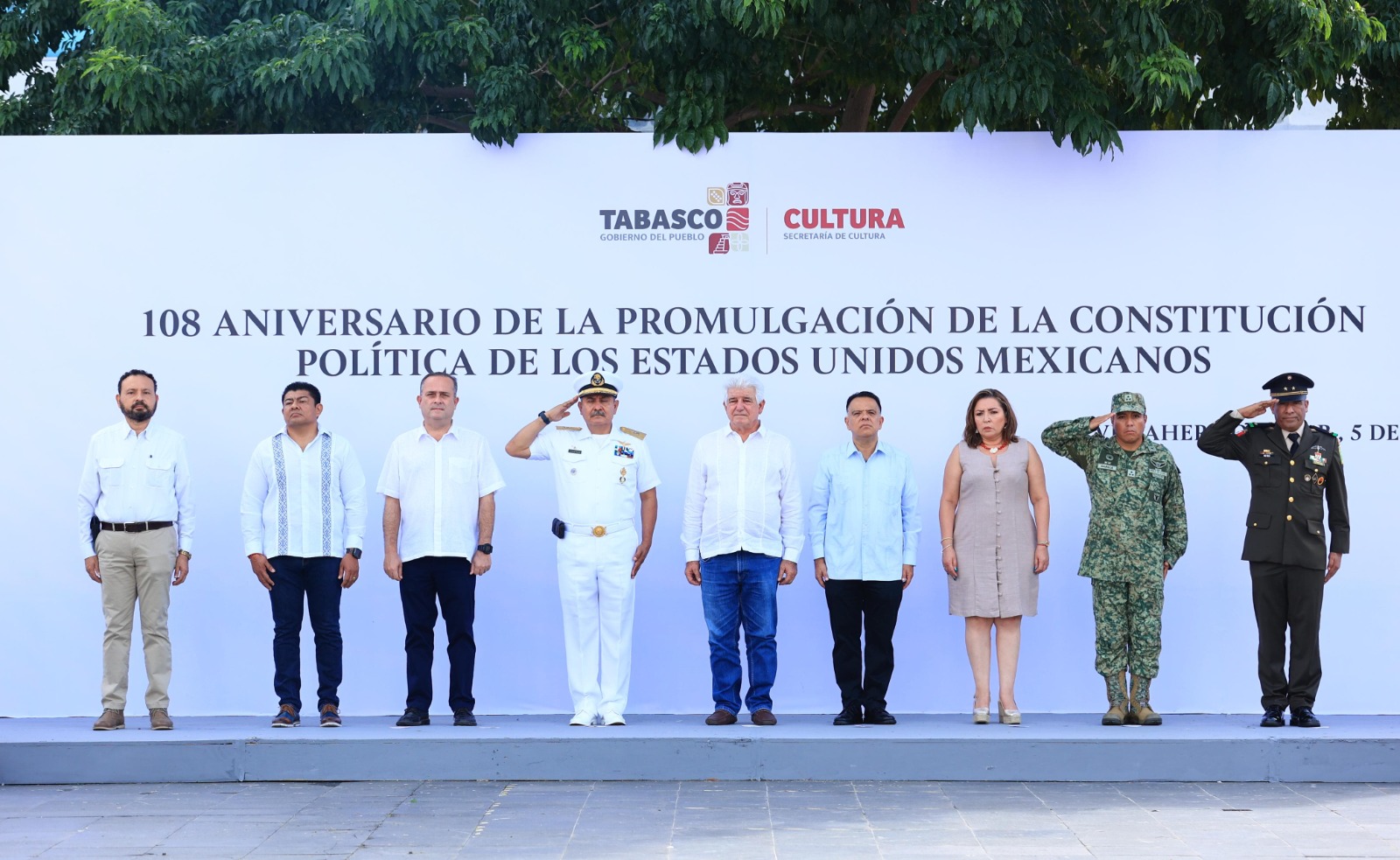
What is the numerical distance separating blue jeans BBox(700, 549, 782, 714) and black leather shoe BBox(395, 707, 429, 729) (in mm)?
1164

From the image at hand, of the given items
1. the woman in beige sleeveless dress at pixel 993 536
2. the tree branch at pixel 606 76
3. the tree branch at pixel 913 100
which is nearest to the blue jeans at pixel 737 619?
the woman in beige sleeveless dress at pixel 993 536

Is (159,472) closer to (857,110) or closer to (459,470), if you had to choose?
(459,470)

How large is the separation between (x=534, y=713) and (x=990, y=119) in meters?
3.24

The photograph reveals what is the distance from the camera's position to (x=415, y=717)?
6031 mm

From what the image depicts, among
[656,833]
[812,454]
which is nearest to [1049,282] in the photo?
[812,454]

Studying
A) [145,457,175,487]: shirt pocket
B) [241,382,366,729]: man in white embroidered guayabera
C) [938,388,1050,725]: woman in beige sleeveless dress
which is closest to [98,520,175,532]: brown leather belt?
[145,457,175,487]: shirt pocket

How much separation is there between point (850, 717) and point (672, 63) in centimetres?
320

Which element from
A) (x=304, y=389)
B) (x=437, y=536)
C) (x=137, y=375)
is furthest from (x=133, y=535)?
(x=437, y=536)

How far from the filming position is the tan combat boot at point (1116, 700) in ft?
19.6

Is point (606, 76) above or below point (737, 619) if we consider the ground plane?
above

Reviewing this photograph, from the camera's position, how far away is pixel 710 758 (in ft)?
18.5

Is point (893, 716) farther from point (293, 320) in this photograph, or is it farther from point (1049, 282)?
point (293, 320)

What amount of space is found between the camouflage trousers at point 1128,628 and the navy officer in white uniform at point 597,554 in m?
1.84

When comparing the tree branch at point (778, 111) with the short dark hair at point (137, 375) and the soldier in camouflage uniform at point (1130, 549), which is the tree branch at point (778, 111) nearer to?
the soldier in camouflage uniform at point (1130, 549)
